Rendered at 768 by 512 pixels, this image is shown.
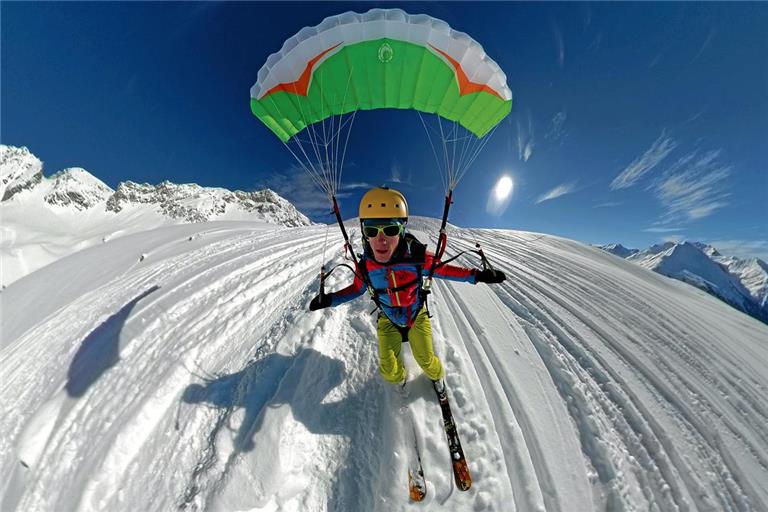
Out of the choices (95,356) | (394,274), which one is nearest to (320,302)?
(394,274)

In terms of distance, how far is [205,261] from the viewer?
6.88 meters

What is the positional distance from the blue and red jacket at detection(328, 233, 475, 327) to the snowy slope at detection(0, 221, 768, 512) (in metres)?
0.78

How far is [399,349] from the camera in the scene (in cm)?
334

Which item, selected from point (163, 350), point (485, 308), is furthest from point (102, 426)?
point (485, 308)

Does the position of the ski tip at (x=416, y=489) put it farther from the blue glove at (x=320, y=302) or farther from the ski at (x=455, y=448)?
the blue glove at (x=320, y=302)

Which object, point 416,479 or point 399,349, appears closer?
point 416,479

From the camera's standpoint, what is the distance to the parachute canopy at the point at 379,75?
446 centimetres

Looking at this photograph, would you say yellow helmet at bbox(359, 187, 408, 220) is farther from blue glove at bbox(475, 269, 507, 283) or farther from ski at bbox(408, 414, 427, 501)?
ski at bbox(408, 414, 427, 501)

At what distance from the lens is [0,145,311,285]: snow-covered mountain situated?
452ft

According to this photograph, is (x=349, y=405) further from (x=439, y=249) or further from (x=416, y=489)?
(x=439, y=249)

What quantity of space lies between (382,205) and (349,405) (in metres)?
2.21

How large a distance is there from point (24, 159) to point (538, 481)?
265m

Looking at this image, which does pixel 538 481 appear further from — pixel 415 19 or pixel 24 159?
pixel 24 159

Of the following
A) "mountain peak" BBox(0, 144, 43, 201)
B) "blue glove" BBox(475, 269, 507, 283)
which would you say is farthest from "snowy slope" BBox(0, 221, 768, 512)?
"mountain peak" BBox(0, 144, 43, 201)
